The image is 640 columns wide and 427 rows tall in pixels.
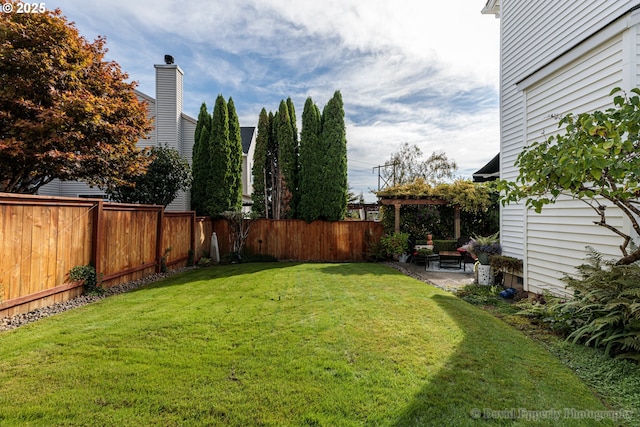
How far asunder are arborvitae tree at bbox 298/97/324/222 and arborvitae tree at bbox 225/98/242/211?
2518mm

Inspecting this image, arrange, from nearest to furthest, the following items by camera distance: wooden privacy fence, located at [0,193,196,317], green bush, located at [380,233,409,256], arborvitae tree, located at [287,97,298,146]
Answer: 1. wooden privacy fence, located at [0,193,196,317]
2. green bush, located at [380,233,409,256]
3. arborvitae tree, located at [287,97,298,146]

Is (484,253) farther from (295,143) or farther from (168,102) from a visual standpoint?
(168,102)

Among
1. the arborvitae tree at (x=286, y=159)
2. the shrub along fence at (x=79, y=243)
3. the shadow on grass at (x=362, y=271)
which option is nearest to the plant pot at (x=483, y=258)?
the shadow on grass at (x=362, y=271)

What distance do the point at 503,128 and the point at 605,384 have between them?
630 cm

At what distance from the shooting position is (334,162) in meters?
11.4

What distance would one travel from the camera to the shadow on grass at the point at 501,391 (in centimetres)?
201

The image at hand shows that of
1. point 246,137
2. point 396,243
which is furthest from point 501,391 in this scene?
point 246,137

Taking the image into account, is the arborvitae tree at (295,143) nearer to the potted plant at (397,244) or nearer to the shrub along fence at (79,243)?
the shrub along fence at (79,243)

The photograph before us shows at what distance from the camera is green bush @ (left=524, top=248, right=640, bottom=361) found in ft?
9.34

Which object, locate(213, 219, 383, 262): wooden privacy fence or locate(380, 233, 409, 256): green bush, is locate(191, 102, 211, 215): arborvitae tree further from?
locate(380, 233, 409, 256): green bush

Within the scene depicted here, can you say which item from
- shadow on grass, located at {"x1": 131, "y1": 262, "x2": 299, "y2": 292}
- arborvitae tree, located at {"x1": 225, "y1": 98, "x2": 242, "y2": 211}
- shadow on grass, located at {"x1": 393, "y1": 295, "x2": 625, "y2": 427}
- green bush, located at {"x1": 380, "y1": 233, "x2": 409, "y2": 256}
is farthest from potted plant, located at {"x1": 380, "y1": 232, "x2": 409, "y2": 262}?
shadow on grass, located at {"x1": 393, "y1": 295, "x2": 625, "y2": 427}

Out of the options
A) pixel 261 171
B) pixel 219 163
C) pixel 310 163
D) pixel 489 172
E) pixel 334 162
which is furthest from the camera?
pixel 261 171

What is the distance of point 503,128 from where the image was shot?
7.18m

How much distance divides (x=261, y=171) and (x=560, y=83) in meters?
10.3
